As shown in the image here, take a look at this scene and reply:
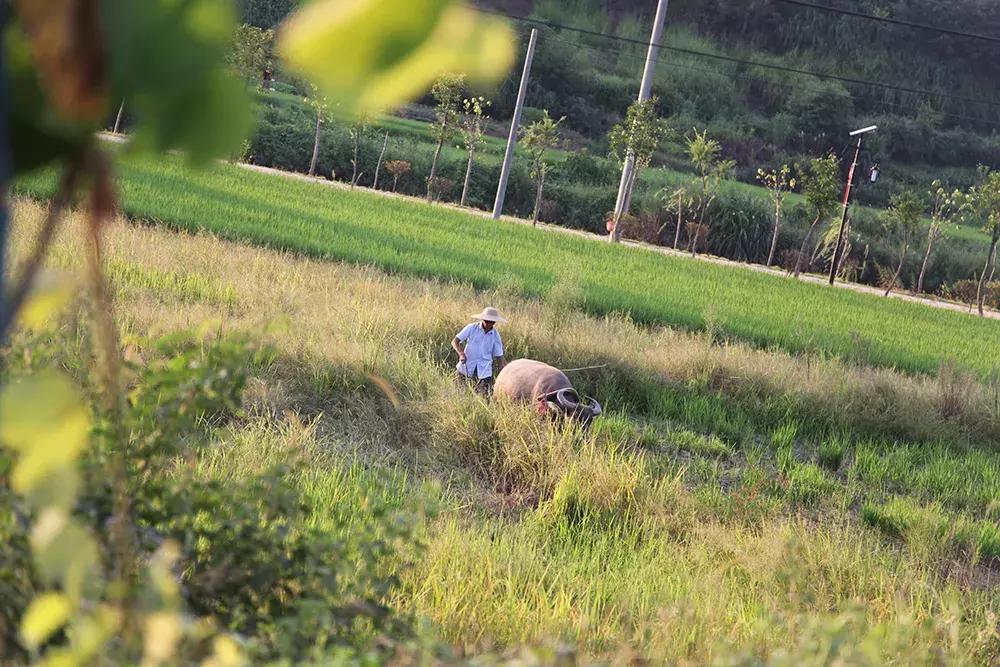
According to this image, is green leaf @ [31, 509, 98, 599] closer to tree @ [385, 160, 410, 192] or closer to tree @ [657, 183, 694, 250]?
tree @ [657, 183, 694, 250]

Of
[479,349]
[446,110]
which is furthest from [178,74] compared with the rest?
[446,110]

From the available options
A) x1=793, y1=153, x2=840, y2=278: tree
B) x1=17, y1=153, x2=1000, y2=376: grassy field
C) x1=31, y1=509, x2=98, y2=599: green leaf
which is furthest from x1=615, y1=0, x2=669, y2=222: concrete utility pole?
x1=31, y1=509, x2=98, y2=599: green leaf

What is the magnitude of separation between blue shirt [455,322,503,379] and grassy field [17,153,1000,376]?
2.58 metres

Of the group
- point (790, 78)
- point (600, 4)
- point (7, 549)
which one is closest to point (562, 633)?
point (7, 549)

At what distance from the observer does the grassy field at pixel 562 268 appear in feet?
39.3

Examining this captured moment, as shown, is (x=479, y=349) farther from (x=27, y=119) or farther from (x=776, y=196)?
(x=776, y=196)

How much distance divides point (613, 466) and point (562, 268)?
9377mm

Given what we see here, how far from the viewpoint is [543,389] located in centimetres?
648

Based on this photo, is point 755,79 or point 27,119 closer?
point 27,119

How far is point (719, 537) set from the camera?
15.9 ft

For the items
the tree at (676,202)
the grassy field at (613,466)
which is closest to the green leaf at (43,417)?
the grassy field at (613,466)

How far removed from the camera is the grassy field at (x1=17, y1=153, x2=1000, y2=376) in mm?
11969

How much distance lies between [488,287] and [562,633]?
8.77 m

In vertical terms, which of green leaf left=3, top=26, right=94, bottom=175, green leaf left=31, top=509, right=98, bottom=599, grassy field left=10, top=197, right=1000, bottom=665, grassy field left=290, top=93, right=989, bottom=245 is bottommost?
grassy field left=10, top=197, right=1000, bottom=665
